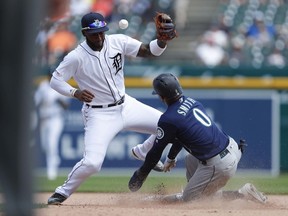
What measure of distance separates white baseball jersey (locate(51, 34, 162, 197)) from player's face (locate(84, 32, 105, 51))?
0.04 meters

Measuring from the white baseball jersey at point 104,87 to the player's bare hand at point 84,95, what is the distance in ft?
0.44

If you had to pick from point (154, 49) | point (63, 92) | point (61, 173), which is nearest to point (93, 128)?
point (63, 92)

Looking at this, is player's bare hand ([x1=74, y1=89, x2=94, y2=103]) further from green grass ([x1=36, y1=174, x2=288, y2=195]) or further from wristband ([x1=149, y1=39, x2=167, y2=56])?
green grass ([x1=36, y1=174, x2=288, y2=195])

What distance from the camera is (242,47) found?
15.3 metres

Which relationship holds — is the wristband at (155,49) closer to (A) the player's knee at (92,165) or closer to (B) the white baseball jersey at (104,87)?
(B) the white baseball jersey at (104,87)

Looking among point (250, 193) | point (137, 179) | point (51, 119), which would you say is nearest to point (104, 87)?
point (137, 179)

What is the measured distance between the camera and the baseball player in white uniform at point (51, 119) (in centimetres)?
1239

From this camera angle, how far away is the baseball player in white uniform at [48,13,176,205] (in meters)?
7.11

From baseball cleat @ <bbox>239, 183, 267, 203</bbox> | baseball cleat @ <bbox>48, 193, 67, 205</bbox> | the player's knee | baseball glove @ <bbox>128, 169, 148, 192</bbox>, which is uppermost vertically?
the player's knee

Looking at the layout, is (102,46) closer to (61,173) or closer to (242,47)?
(61,173)

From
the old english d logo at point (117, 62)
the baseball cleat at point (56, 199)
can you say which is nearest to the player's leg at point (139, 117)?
the old english d logo at point (117, 62)

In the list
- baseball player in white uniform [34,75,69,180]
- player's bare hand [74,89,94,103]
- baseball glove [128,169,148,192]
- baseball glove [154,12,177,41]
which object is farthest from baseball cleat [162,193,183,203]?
baseball player in white uniform [34,75,69,180]

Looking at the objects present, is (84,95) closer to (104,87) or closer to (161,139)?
(104,87)

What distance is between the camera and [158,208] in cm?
674
